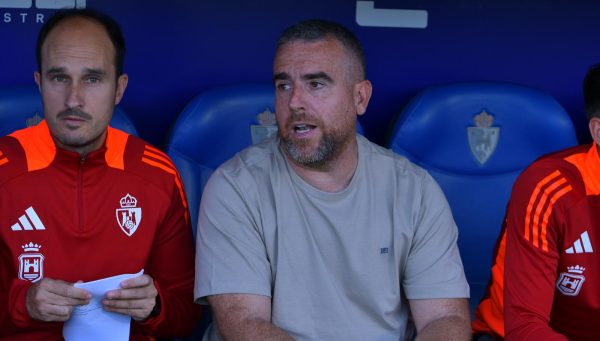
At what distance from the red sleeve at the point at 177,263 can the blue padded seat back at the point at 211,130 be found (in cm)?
27

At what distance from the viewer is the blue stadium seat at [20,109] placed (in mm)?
2354

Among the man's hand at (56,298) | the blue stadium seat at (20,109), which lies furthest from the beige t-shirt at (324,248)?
the blue stadium seat at (20,109)

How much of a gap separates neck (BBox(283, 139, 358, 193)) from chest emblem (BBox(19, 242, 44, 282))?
56cm

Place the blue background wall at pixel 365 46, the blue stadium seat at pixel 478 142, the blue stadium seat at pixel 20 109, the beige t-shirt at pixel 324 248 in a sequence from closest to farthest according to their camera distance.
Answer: the beige t-shirt at pixel 324 248 < the blue stadium seat at pixel 20 109 < the blue stadium seat at pixel 478 142 < the blue background wall at pixel 365 46

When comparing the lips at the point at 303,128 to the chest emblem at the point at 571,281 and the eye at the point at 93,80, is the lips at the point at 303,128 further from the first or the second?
the chest emblem at the point at 571,281

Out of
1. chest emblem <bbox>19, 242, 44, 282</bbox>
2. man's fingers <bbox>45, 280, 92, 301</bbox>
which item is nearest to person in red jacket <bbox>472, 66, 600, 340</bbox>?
man's fingers <bbox>45, 280, 92, 301</bbox>

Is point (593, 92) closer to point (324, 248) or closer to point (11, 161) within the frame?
point (324, 248)

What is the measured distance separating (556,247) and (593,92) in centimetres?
36

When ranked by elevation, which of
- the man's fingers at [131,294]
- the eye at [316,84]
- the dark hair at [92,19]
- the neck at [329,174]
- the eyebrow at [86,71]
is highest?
the dark hair at [92,19]

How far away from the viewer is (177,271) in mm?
2150

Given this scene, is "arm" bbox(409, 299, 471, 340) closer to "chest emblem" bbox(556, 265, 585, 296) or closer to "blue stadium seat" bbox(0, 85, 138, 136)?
"chest emblem" bbox(556, 265, 585, 296)

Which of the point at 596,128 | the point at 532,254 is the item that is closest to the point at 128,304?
the point at 532,254

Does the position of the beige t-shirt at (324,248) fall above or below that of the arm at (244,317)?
above

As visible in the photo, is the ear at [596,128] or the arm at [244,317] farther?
the ear at [596,128]
